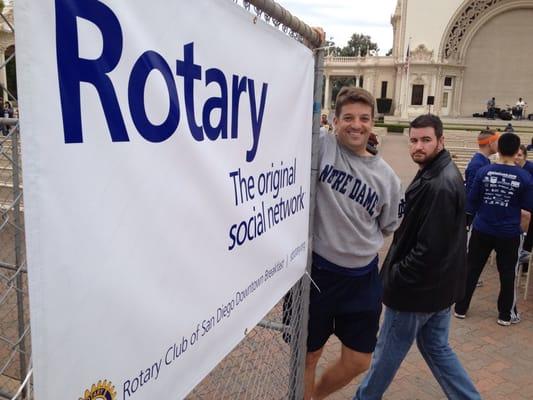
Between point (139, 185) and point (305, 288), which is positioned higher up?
point (139, 185)

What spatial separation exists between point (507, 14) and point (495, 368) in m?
54.0

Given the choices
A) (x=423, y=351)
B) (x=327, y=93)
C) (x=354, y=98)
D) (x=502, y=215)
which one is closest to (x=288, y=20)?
(x=354, y=98)

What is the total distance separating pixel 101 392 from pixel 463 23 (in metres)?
55.5

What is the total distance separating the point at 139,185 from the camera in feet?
3.49

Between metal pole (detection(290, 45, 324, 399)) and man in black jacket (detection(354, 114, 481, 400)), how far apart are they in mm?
600

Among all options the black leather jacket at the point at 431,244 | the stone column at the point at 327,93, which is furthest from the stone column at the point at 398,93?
the black leather jacket at the point at 431,244

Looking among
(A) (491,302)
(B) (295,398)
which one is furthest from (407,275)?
(A) (491,302)

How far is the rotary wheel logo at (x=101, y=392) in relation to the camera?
992 mm

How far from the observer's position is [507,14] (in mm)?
48500

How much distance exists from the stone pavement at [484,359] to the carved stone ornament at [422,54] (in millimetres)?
48136

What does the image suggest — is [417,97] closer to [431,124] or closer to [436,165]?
[431,124]

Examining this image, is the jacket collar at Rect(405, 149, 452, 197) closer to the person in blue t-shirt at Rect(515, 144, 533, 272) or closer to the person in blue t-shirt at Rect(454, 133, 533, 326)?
the person in blue t-shirt at Rect(454, 133, 533, 326)

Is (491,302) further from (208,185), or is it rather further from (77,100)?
(77,100)

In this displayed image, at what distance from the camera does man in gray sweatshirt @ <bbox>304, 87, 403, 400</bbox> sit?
2.57 meters
